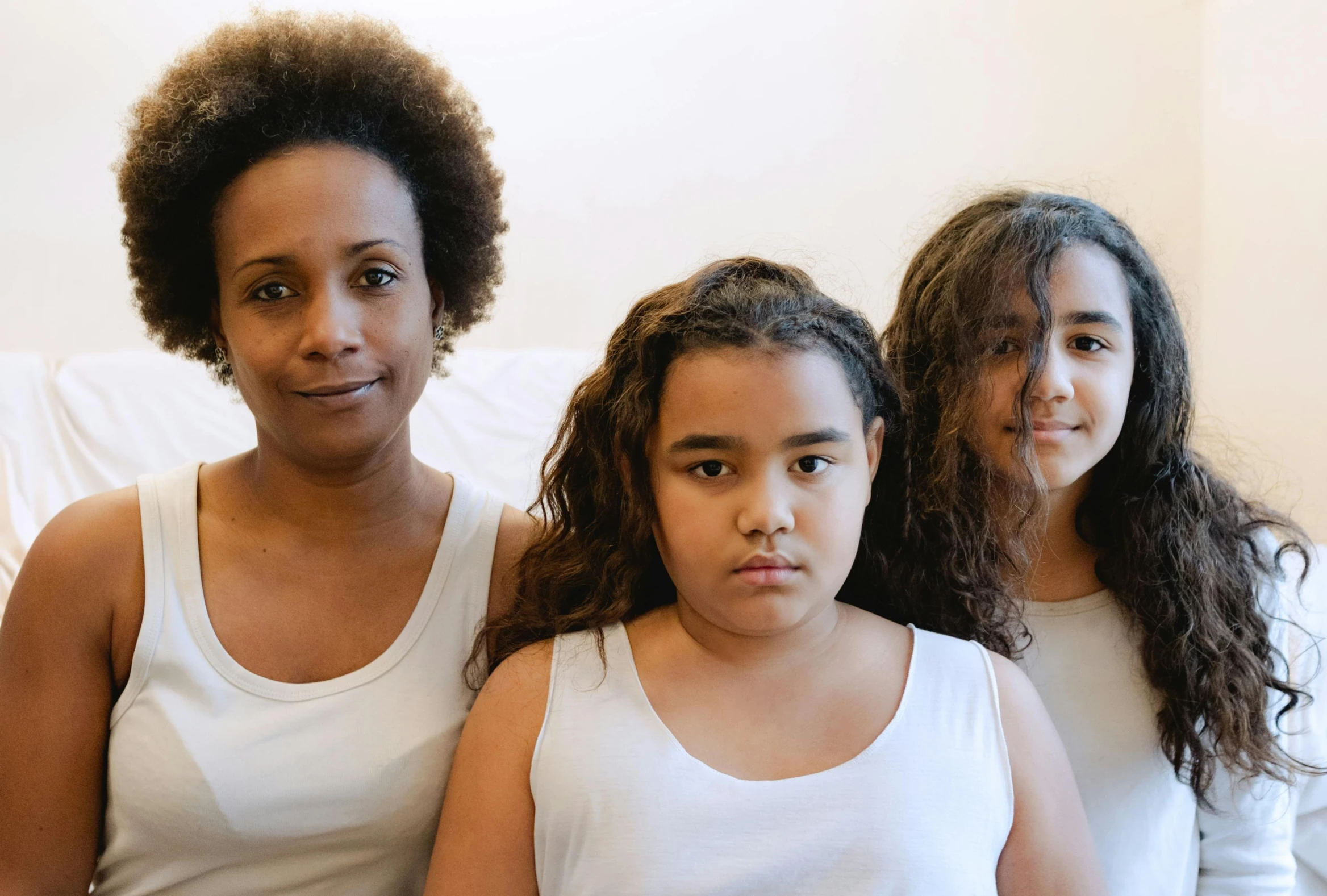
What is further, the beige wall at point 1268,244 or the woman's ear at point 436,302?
the beige wall at point 1268,244

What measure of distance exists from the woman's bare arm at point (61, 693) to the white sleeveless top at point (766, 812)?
1.42 ft

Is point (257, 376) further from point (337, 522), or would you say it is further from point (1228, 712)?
point (1228, 712)

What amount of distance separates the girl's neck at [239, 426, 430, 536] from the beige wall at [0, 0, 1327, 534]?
141cm

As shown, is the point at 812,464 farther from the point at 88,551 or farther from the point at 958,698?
the point at 88,551

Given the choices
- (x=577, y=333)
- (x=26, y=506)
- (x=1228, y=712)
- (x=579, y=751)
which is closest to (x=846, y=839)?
(x=579, y=751)

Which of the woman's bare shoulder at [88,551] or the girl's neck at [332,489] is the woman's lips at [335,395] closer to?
the girl's neck at [332,489]

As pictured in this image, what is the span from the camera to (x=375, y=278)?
1048 mm

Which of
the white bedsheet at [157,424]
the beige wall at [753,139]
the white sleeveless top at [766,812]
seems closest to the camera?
the white sleeveless top at [766,812]

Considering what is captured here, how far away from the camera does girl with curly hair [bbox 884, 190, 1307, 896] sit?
43.9 inches

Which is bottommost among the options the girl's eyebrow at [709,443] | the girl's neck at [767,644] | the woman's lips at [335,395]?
the girl's neck at [767,644]

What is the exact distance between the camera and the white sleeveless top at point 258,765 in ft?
3.35

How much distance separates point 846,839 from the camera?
2.91ft

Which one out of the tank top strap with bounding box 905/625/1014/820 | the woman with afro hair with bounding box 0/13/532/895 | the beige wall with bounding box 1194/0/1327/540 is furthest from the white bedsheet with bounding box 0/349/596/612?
the beige wall with bounding box 1194/0/1327/540

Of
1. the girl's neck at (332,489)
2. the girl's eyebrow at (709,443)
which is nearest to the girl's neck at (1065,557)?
the girl's eyebrow at (709,443)
